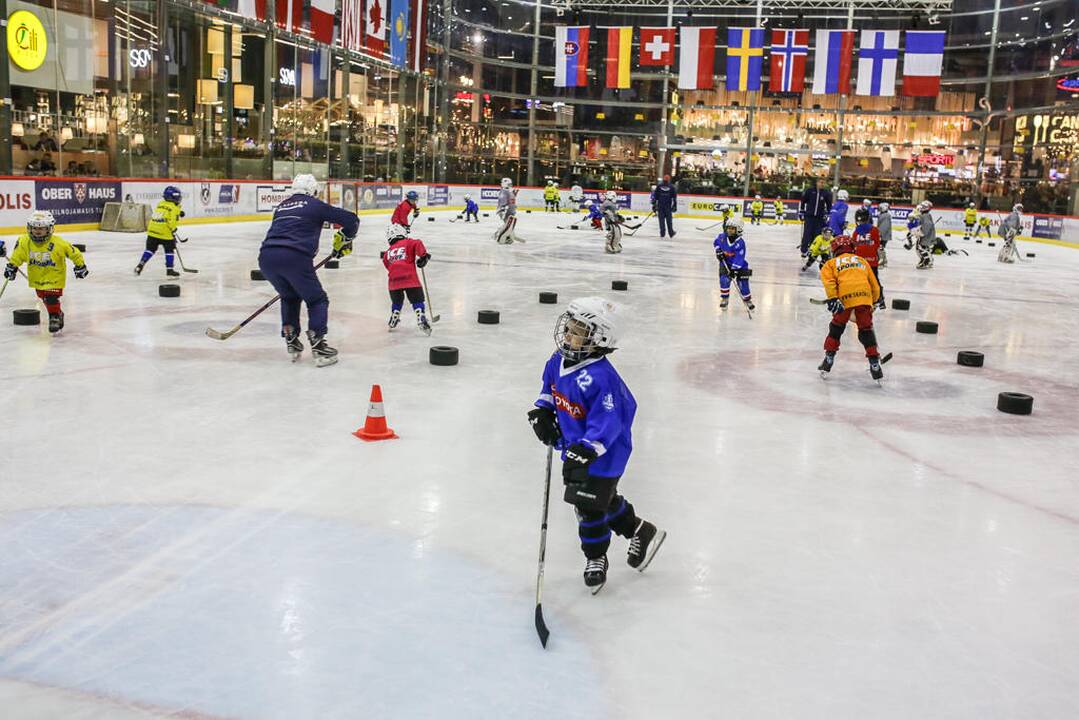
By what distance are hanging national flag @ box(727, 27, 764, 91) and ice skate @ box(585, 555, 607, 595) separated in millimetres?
29532

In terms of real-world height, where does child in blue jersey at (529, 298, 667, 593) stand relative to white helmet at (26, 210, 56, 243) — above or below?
below

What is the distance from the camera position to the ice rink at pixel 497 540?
2742 millimetres

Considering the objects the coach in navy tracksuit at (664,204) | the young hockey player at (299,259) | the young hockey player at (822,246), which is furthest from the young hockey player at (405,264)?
the coach in navy tracksuit at (664,204)

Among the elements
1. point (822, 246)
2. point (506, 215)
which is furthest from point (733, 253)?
point (506, 215)

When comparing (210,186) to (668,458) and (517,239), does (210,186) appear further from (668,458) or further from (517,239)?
(668,458)

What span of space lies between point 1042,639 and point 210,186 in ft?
66.9

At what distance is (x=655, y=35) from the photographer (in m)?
31.4

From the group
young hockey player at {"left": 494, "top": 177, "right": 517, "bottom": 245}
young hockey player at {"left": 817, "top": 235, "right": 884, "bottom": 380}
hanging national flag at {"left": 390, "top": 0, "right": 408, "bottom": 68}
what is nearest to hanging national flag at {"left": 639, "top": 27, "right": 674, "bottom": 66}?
hanging national flag at {"left": 390, "top": 0, "right": 408, "bottom": 68}

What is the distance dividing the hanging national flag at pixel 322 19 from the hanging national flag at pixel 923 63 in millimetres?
17098

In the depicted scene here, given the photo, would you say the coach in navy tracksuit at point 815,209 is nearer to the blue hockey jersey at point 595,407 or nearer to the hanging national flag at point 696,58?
the hanging national flag at point 696,58

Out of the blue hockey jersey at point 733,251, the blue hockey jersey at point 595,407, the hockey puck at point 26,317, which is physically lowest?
the hockey puck at point 26,317

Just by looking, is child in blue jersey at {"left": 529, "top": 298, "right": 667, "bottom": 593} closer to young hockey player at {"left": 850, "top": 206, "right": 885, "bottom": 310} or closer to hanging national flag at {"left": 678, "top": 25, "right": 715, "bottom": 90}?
young hockey player at {"left": 850, "top": 206, "right": 885, "bottom": 310}

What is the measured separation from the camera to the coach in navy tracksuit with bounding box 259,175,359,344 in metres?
6.96

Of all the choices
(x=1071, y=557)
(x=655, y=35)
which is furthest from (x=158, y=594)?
(x=655, y=35)
